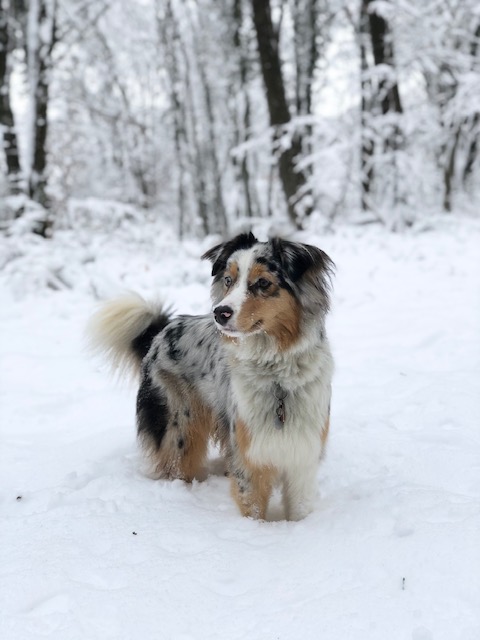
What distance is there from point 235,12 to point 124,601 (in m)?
20.7

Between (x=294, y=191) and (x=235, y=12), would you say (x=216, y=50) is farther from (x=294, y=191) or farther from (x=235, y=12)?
(x=294, y=191)

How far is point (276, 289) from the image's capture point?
319 centimetres

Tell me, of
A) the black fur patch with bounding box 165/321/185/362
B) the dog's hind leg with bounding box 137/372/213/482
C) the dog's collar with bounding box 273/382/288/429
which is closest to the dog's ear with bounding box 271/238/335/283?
the dog's collar with bounding box 273/382/288/429

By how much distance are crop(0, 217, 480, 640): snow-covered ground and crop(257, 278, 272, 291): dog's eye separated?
4.56ft

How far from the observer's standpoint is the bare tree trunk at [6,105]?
10.5 m

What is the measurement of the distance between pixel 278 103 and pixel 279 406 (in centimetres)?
982

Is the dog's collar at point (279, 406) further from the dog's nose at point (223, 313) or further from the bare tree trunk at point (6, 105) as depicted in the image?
the bare tree trunk at point (6, 105)

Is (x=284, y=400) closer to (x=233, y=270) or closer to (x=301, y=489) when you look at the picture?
(x=301, y=489)

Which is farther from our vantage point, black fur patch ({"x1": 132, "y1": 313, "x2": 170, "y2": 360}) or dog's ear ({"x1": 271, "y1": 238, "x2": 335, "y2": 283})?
black fur patch ({"x1": 132, "y1": 313, "x2": 170, "y2": 360})

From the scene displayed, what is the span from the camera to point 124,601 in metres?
2.37

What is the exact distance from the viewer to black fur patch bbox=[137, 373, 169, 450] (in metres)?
3.90

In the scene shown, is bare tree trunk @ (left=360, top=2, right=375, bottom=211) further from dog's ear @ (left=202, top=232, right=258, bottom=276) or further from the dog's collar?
the dog's collar

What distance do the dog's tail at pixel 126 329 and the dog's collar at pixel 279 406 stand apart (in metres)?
1.42

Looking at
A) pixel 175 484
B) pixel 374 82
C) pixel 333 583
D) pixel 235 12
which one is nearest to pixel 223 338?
pixel 175 484
